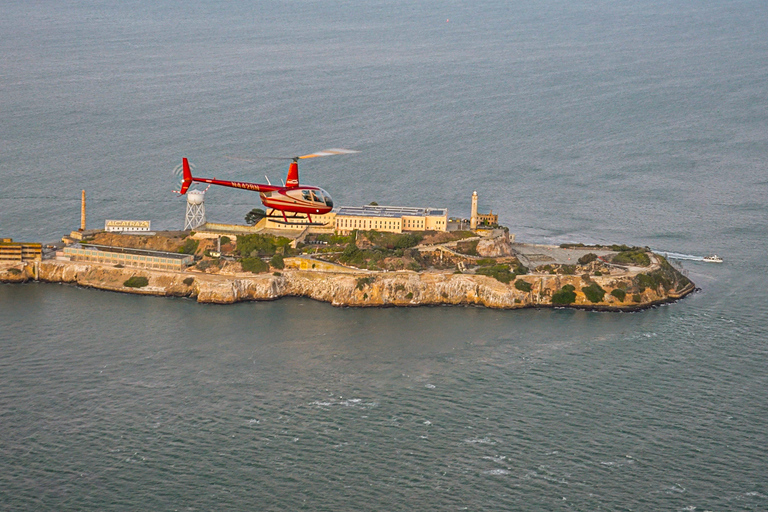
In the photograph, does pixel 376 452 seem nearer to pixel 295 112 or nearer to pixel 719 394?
pixel 719 394

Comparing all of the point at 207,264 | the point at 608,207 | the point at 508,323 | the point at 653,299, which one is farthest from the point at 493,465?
the point at 608,207

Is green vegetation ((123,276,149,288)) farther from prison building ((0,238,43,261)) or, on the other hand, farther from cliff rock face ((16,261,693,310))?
prison building ((0,238,43,261))

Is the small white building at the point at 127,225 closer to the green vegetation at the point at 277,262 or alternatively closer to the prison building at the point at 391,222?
the green vegetation at the point at 277,262

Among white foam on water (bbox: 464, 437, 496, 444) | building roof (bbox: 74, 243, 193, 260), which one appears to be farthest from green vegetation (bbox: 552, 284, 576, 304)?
building roof (bbox: 74, 243, 193, 260)

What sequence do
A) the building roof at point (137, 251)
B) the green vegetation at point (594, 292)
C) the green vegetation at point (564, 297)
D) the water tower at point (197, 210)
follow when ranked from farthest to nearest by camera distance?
the water tower at point (197, 210), the building roof at point (137, 251), the green vegetation at point (564, 297), the green vegetation at point (594, 292)

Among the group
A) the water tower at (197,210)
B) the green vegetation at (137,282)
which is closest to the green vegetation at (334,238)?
the water tower at (197,210)
